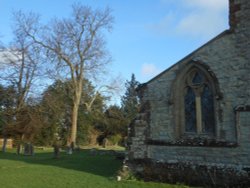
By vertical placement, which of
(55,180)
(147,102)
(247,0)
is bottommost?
(55,180)

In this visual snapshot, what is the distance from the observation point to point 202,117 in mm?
12500

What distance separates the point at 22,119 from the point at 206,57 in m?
29.1

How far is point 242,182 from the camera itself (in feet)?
35.2

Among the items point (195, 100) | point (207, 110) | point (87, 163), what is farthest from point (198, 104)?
point (87, 163)

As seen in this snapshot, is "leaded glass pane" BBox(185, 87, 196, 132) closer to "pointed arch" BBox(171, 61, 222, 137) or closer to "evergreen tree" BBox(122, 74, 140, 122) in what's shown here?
"pointed arch" BBox(171, 61, 222, 137)

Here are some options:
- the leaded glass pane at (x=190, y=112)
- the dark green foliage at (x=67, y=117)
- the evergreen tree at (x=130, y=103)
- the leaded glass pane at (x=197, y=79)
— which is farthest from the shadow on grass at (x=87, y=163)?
the evergreen tree at (x=130, y=103)

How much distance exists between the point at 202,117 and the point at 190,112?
59cm

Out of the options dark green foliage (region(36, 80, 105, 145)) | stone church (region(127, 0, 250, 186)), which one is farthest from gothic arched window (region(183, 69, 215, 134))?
dark green foliage (region(36, 80, 105, 145))

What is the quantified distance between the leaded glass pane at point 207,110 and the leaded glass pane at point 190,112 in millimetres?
409

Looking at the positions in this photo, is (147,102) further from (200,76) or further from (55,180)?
(55,180)

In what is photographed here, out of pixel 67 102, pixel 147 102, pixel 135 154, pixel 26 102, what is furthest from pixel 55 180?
pixel 67 102

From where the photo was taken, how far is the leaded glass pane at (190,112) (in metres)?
12.8

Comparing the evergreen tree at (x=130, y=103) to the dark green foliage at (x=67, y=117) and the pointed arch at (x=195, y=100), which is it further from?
the pointed arch at (x=195, y=100)

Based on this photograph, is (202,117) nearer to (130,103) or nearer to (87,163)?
(87,163)
